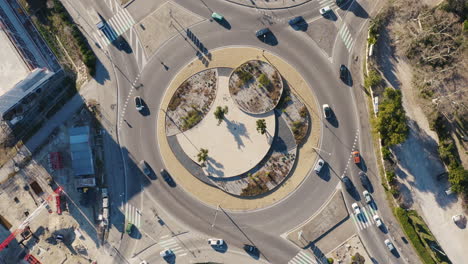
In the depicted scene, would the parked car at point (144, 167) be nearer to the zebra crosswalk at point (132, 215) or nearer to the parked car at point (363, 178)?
the zebra crosswalk at point (132, 215)

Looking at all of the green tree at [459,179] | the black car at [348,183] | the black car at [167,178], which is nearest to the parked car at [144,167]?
the black car at [167,178]

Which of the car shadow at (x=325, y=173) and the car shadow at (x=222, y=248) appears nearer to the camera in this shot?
the car shadow at (x=325, y=173)

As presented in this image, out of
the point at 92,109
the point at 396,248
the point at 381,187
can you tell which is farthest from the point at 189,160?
the point at 396,248

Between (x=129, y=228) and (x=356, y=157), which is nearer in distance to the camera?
(x=356, y=157)

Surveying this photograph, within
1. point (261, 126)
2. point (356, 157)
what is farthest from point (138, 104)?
point (356, 157)

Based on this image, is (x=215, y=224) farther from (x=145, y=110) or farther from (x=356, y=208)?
(x=356, y=208)

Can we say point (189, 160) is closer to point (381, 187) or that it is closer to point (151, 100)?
point (151, 100)
